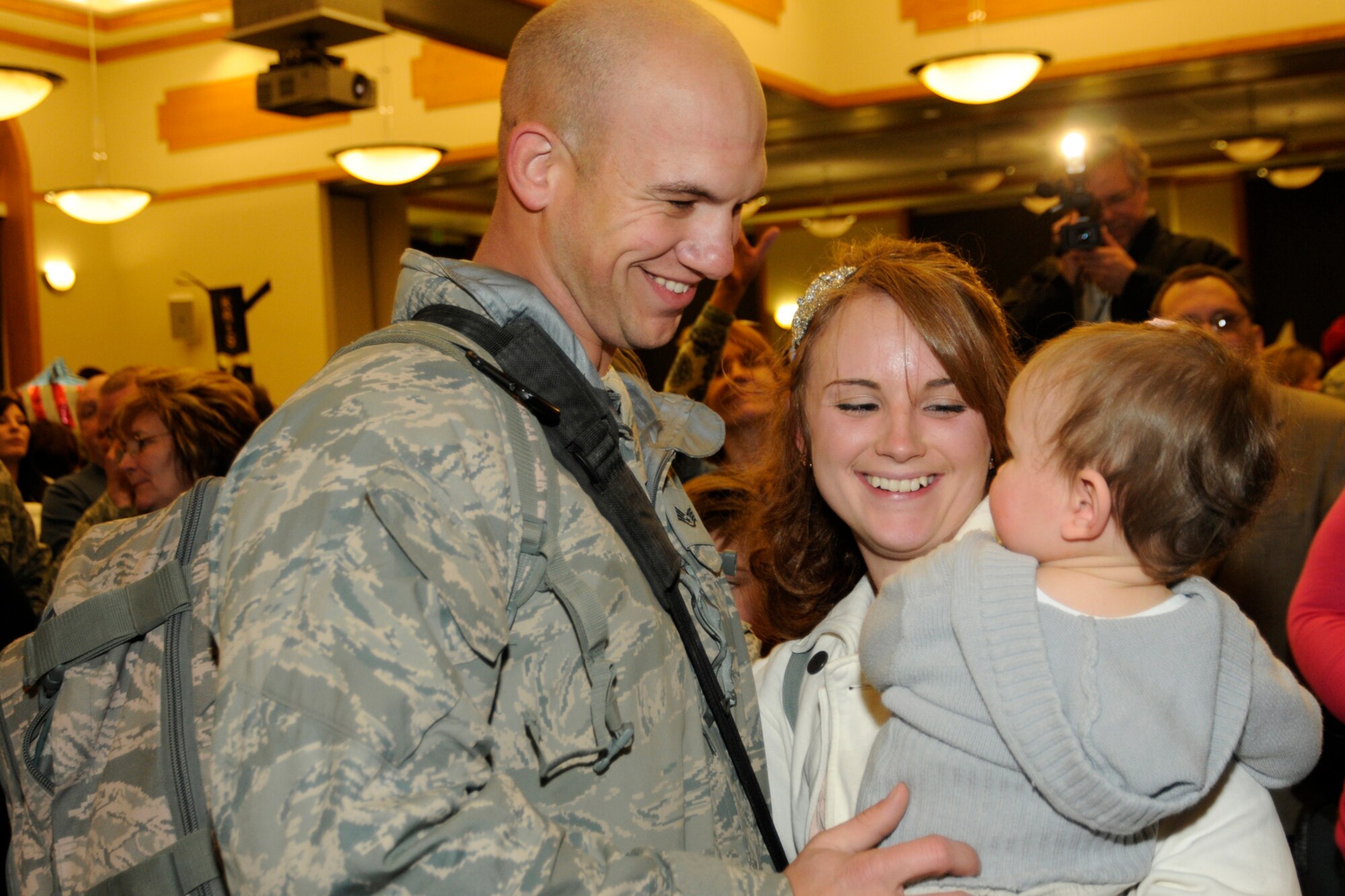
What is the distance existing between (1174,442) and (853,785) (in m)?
0.63

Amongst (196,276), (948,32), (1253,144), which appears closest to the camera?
(948,32)

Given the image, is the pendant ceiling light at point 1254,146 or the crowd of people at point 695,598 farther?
the pendant ceiling light at point 1254,146

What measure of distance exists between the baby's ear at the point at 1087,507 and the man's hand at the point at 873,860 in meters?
0.35

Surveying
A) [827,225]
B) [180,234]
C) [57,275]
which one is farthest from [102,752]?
[827,225]

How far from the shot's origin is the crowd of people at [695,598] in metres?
0.98

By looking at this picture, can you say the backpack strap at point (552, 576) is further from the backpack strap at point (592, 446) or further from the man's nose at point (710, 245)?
the man's nose at point (710, 245)

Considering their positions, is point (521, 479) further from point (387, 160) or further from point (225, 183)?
point (225, 183)

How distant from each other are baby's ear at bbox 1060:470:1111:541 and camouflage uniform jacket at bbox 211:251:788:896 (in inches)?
18.6

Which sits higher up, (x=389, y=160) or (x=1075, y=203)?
(x=389, y=160)

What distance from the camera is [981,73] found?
641cm

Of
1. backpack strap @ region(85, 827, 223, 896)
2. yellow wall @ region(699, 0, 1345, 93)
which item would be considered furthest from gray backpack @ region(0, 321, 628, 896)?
yellow wall @ region(699, 0, 1345, 93)

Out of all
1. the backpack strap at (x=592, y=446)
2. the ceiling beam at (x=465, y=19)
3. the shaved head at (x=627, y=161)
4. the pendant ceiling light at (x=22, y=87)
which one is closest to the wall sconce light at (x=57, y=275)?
the pendant ceiling light at (x=22, y=87)

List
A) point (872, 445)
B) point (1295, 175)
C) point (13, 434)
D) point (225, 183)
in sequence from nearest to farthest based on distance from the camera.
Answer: point (872, 445)
point (13, 434)
point (225, 183)
point (1295, 175)

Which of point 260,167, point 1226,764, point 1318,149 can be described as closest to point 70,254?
point 260,167
